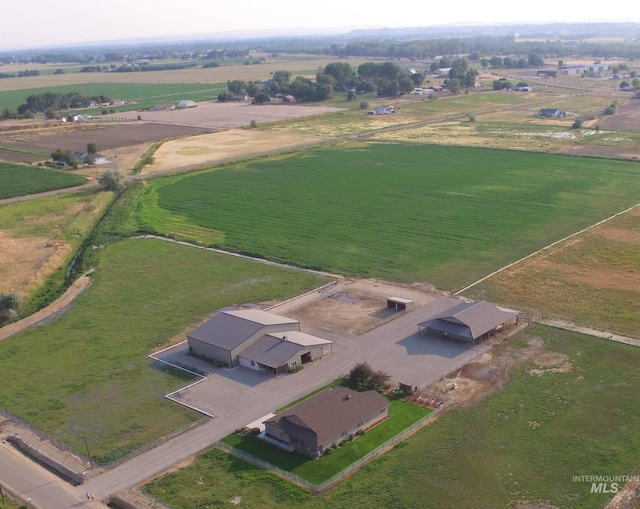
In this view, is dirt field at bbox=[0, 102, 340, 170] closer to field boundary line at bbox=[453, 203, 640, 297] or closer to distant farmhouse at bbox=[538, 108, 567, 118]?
distant farmhouse at bbox=[538, 108, 567, 118]

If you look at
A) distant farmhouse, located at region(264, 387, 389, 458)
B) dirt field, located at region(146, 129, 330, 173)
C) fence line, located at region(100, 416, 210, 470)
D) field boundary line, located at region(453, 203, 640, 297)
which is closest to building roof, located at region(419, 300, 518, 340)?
field boundary line, located at region(453, 203, 640, 297)

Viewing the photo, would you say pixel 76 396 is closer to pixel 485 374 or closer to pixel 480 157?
pixel 485 374

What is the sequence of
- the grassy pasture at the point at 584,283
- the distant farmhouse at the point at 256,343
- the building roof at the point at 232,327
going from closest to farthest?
the distant farmhouse at the point at 256,343, the building roof at the point at 232,327, the grassy pasture at the point at 584,283

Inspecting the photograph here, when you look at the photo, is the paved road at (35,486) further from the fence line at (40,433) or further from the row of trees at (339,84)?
the row of trees at (339,84)

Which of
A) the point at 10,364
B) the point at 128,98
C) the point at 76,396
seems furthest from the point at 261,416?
the point at 128,98

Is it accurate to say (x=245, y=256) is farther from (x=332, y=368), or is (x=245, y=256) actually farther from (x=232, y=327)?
(x=332, y=368)

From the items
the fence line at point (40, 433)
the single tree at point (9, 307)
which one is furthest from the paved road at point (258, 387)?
the single tree at point (9, 307)
